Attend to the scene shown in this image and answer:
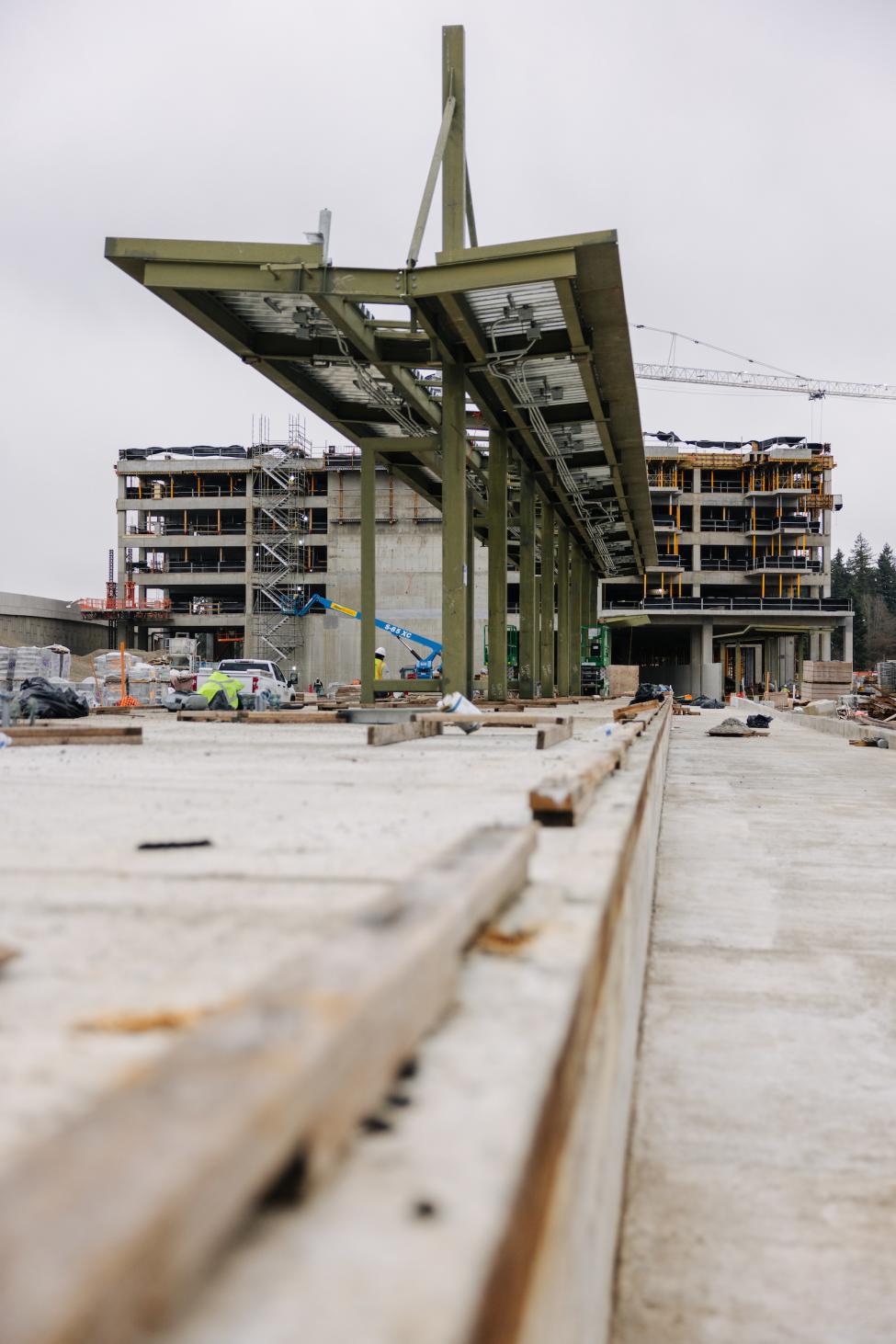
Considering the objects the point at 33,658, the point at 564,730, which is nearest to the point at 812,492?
the point at 33,658

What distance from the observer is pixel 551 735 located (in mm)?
6809

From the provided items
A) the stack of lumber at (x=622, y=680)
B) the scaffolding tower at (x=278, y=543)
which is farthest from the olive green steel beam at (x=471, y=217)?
the scaffolding tower at (x=278, y=543)

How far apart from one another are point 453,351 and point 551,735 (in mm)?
7584

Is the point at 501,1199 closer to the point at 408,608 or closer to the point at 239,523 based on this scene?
the point at 408,608

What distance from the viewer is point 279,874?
219 cm

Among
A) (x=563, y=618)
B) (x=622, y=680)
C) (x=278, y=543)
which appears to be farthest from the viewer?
(x=278, y=543)

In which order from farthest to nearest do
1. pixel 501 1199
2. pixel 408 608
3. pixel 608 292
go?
1. pixel 408 608
2. pixel 608 292
3. pixel 501 1199

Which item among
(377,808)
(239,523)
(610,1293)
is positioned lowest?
(610,1293)

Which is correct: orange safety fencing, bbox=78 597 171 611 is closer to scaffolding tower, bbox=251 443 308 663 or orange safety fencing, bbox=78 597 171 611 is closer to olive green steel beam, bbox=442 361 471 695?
scaffolding tower, bbox=251 443 308 663

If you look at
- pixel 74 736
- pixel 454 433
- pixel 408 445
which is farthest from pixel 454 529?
pixel 74 736

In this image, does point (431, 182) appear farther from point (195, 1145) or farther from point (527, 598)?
point (195, 1145)

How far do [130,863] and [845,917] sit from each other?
3.65 meters

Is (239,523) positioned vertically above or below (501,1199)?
above

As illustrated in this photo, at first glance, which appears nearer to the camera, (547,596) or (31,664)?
(547,596)
